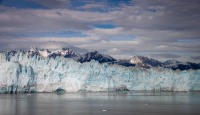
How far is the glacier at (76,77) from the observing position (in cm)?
7306

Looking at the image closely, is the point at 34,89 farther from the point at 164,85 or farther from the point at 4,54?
the point at 164,85

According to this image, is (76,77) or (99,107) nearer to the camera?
(99,107)

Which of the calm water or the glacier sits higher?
the glacier

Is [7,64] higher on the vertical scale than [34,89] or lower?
higher

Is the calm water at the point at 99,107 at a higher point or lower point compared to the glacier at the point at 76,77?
lower

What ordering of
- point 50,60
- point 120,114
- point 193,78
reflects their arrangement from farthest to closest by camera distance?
point 193,78
point 50,60
point 120,114

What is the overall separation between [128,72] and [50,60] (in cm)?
1802

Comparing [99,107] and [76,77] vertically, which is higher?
[76,77]

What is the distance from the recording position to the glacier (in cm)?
7306

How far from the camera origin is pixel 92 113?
39.1 meters

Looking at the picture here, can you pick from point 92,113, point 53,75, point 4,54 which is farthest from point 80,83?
point 92,113

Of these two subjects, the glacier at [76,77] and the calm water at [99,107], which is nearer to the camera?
the calm water at [99,107]

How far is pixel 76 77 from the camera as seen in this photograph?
77.2m

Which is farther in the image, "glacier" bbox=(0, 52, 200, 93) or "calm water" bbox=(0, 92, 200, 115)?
"glacier" bbox=(0, 52, 200, 93)
